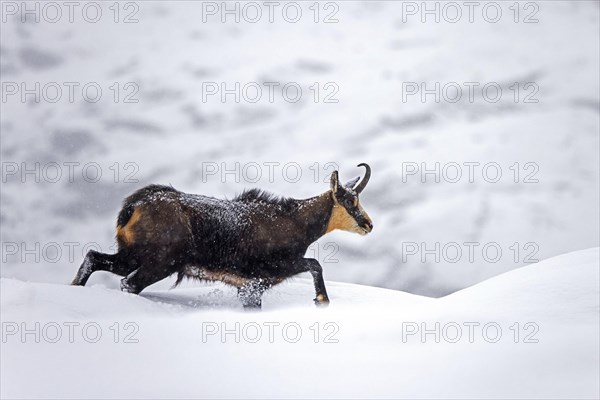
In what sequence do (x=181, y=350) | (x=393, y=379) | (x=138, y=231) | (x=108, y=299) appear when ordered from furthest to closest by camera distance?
(x=138, y=231) < (x=108, y=299) < (x=181, y=350) < (x=393, y=379)

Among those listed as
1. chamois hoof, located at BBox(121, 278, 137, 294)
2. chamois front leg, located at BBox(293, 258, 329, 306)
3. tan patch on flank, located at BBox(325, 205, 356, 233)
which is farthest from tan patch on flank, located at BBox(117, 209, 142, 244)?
tan patch on flank, located at BBox(325, 205, 356, 233)

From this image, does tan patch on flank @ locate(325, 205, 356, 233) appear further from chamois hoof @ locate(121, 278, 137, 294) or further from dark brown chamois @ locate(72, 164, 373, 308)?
chamois hoof @ locate(121, 278, 137, 294)

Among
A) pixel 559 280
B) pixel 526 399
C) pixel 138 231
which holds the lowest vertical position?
pixel 526 399

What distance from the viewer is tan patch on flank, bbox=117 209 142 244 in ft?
27.7

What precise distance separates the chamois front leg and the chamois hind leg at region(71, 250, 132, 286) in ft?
6.57

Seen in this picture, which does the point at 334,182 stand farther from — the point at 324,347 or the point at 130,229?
the point at 324,347

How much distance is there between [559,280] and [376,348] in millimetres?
1801

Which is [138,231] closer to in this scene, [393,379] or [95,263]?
[95,263]

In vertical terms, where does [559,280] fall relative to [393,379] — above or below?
above

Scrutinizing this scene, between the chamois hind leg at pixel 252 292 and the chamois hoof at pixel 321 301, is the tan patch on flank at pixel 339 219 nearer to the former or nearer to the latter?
the chamois hoof at pixel 321 301

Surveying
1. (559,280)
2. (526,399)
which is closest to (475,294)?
(559,280)

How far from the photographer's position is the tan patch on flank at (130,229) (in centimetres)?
844

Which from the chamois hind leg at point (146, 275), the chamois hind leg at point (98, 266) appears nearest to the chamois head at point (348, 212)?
the chamois hind leg at point (146, 275)

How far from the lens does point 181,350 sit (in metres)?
5.01
